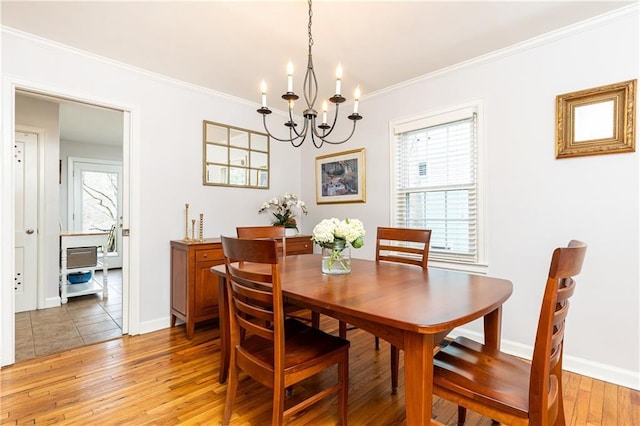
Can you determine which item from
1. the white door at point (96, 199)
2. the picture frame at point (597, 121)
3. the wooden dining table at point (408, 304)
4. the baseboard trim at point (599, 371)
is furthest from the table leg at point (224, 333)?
the white door at point (96, 199)

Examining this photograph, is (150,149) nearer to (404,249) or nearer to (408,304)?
(404,249)

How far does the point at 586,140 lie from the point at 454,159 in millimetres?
961

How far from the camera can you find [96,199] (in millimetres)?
6363

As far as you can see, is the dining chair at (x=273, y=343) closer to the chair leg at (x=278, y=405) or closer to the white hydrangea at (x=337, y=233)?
the chair leg at (x=278, y=405)

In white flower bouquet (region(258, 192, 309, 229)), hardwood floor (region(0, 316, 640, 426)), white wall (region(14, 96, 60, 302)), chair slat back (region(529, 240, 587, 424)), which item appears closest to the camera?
chair slat back (region(529, 240, 587, 424))

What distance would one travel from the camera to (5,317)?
2.30 meters

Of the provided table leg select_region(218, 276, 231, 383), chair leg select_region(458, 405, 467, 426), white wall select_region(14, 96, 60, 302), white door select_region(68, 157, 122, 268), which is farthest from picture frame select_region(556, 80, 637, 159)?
white door select_region(68, 157, 122, 268)

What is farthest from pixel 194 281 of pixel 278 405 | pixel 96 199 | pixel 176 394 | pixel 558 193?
pixel 96 199

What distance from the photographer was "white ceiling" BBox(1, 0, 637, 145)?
2018mm

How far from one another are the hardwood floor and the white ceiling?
2.52 meters

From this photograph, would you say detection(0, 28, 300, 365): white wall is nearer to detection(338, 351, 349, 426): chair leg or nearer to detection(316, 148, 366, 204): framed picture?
detection(316, 148, 366, 204): framed picture

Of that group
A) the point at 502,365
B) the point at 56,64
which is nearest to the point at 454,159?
the point at 502,365

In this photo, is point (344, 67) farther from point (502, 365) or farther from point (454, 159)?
point (502, 365)

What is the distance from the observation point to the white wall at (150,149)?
2.32 m
